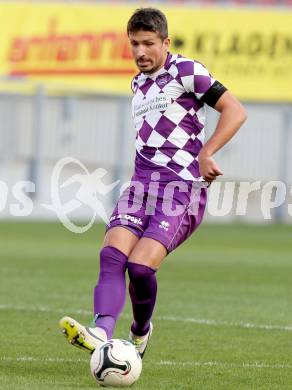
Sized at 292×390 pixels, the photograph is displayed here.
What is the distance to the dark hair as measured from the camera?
771 centimetres

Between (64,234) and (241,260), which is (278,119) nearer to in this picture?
(64,234)

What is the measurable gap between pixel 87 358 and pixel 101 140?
27.8 meters

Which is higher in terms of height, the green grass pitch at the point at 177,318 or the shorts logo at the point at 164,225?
the shorts logo at the point at 164,225

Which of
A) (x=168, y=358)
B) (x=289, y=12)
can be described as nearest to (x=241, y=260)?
(x=168, y=358)

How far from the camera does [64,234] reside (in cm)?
2559

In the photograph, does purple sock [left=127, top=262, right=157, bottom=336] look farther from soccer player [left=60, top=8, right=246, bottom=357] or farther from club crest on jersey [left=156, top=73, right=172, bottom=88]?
club crest on jersey [left=156, top=73, right=172, bottom=88]

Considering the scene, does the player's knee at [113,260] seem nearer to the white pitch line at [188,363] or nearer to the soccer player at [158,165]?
the soccer player at [158,165]

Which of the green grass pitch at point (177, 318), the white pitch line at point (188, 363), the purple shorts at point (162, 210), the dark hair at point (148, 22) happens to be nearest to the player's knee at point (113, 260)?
the purple shorts at point (162, 210)

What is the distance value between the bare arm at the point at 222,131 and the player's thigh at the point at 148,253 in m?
0.53

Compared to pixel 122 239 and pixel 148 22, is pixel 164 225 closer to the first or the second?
pixel 122 239

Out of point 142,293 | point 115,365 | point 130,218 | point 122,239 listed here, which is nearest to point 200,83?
point 130,218

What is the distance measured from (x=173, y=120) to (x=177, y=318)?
140 inches

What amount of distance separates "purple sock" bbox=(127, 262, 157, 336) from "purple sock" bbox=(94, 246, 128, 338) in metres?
0.08

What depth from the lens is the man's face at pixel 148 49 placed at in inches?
305
